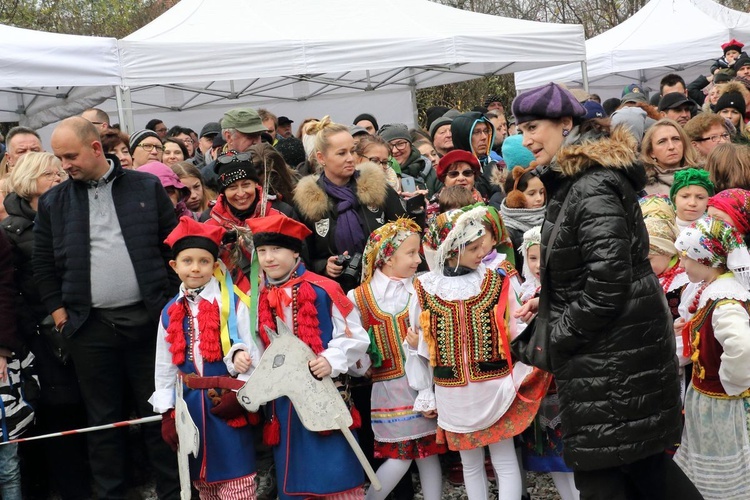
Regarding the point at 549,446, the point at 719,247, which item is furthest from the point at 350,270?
the point at 719,247

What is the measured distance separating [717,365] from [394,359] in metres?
1.65

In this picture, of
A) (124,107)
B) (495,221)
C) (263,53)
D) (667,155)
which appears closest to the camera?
(495,221)

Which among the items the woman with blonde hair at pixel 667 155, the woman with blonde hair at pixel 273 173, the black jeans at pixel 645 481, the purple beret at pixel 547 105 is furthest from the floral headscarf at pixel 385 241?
the woman with blonde hair at pixel 667 155

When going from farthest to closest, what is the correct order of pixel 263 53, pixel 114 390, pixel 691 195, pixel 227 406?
pixel 263 53, pixel 691 195, pixel 114 390, pixel 227 406

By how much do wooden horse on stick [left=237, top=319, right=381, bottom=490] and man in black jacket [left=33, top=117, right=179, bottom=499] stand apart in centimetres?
94

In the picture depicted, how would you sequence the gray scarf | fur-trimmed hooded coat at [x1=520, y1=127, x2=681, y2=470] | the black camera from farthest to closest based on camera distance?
the gray scarf → the black camera → fur-trimmed hooded coat at [x1=520, y1=127, x2=681, y2=470]

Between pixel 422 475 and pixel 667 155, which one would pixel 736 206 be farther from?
pixel 422 475

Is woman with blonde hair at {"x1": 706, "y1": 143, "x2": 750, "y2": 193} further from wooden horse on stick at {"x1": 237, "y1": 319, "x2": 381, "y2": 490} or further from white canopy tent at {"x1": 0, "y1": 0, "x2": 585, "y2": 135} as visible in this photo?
white canopy tent at {"x1": 0, "y1": 0, "x2": 585, "y2": 135}

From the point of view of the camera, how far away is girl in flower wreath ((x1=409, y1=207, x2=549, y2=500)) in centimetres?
437

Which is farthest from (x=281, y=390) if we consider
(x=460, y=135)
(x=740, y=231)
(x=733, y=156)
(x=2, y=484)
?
(x=460, y=135)

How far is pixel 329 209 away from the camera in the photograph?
5203 millimetres

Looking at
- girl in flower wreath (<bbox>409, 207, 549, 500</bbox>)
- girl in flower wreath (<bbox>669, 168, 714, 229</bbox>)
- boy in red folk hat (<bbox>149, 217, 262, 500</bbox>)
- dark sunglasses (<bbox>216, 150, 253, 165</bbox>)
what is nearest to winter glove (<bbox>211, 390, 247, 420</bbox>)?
boy in red folk hat (<bbox>149, 217, 262, 500</bbox>)

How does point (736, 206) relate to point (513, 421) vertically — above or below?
above

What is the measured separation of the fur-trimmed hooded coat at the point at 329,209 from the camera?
17.0 feet
